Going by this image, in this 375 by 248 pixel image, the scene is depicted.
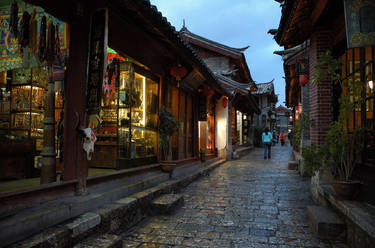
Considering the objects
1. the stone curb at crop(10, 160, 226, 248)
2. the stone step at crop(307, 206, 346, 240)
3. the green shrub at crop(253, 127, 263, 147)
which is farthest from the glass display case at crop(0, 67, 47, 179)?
the green shrub at crop(253, 127, 263, 147)

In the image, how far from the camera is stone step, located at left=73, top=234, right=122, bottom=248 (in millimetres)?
3076

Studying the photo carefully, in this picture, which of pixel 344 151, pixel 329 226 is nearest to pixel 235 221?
pixel 329 226

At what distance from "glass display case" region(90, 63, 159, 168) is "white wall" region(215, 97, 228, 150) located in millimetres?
8220

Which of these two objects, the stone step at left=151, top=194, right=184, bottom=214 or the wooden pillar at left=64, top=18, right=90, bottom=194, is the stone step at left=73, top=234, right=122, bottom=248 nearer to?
the wooden pillar at left=64, top=18, right=90, bottom=194

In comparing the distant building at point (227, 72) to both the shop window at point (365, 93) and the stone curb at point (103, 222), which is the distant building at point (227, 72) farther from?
the shop window at point (365, 93)

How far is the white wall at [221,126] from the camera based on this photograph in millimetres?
14922

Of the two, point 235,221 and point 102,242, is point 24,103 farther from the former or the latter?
point 235,221

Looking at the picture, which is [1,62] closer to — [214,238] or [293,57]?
[214,238]

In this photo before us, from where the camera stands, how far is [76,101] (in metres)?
4.00

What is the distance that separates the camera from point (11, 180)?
16.4 ft

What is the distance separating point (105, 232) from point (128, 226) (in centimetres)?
65

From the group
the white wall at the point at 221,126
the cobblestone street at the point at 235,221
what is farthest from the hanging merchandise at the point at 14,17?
the white wall at the point at 221,126

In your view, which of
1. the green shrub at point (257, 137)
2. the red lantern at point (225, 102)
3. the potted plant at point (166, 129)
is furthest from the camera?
the green shrub at point (257, 137)

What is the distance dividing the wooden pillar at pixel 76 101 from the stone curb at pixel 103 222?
1.90ft
